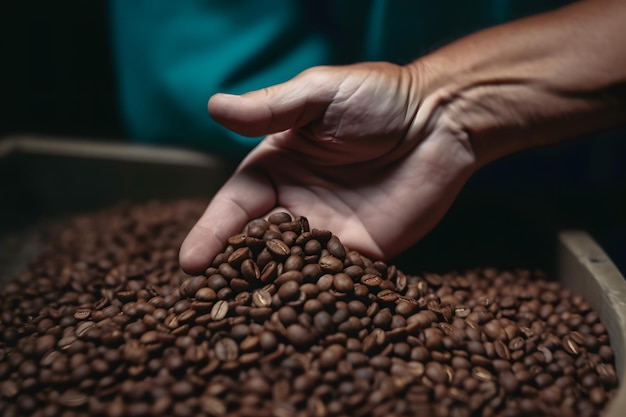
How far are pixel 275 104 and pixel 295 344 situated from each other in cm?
64

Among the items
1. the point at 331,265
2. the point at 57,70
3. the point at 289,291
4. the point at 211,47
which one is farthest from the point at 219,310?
the point at 57,70

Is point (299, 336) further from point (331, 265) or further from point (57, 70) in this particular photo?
point (57, 70)

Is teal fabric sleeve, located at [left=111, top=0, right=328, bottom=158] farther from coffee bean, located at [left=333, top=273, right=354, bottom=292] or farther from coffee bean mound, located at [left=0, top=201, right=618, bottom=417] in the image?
coffee bean, located at [left=333, top=273, right=354, bottom=292]

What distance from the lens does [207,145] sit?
249cm

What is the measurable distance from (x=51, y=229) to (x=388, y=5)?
5.47 ft

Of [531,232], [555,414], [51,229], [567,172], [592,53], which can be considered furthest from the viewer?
[51,229]

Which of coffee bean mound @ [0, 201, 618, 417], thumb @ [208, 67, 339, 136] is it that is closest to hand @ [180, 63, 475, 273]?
thumb @ [208, 67, 339, 136]

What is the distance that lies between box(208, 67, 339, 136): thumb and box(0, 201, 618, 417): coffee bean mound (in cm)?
27

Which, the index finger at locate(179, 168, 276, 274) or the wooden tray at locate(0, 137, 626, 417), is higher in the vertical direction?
the index finger at locate(179, 168, 276, 274)

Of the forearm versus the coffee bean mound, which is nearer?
the coffee bean mound

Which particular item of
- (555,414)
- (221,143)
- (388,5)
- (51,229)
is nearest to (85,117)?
(51,229)

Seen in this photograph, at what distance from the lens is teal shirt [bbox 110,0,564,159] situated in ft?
6.87

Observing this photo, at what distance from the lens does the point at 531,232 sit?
202 cm

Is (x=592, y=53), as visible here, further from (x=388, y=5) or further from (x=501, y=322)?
(x=501, y=322)
